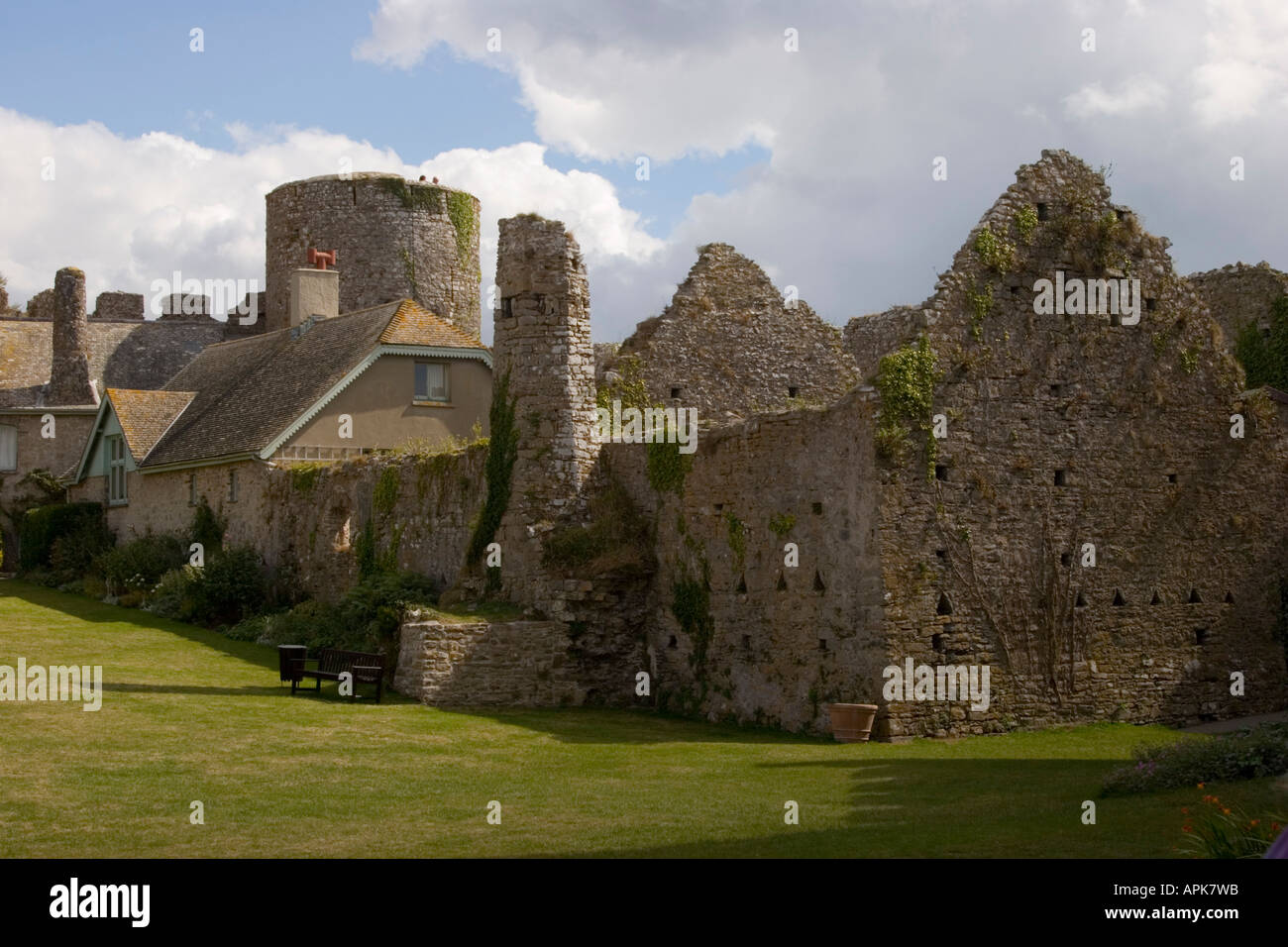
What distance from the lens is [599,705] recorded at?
875 inches

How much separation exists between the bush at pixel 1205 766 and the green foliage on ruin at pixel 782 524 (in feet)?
21.4

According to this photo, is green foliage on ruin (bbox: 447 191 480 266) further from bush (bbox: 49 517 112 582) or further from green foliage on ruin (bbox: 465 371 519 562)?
green foliage on ruin (bbox: 465 371 519 562)

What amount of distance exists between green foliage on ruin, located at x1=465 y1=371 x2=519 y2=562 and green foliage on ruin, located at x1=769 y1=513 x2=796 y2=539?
15.3 ft

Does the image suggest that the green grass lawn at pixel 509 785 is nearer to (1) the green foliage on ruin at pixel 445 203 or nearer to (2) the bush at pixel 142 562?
(2) the bush at pixel 142 562

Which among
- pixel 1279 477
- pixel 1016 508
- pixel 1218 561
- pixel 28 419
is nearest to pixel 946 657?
pixel 1016 508

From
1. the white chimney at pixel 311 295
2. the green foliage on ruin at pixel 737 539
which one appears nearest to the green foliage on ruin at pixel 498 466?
the green foliage on ruin at pixel 737 539

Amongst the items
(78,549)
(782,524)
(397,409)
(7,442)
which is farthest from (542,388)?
(7,442)

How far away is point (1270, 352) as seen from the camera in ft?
86.6

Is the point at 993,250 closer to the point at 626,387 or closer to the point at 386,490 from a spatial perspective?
the point at 626,387

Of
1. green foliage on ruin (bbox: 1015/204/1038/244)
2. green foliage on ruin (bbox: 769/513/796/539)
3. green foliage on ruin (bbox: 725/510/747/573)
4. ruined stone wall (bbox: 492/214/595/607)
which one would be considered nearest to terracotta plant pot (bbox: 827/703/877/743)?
green foliage on ruin (bbox: 769/513/796/539)

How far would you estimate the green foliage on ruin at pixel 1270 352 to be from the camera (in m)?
26.2
